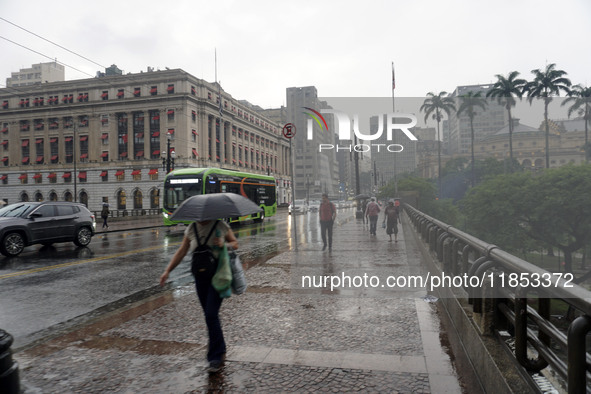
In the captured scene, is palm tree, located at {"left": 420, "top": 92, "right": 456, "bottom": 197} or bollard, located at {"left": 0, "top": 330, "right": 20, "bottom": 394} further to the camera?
palm tree, located at {"left": 420, "top": 92, "right": 456, "bottom": 197}

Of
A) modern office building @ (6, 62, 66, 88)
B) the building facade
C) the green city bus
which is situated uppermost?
modern office building @ (6, 62, 66, 88)

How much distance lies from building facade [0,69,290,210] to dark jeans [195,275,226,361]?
194 ft

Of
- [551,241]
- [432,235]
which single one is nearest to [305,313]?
[432,235]

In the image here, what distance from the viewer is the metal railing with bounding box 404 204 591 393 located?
6.85ft

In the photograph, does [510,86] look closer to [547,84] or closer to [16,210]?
[547,84]

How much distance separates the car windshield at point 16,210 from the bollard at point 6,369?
Result: 12.1m

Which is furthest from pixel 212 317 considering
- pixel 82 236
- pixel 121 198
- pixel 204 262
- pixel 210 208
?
pixel 121 198

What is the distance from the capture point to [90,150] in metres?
66.5

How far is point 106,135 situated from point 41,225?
58456 millimetres

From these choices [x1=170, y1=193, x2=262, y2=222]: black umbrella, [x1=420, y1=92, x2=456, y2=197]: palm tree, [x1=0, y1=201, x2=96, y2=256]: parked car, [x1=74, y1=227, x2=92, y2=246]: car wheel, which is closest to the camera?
[x1=170, y1=193, x2=262, y2=222]: black umbrella

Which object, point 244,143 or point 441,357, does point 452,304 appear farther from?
point 244,143

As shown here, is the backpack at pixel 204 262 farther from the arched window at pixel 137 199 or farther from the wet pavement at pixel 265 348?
the arched window at pixel 137 199

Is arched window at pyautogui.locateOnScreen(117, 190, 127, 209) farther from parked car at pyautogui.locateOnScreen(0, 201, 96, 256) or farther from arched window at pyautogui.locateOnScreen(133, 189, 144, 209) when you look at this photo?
parked car at pyautogui.locateOnScreen(0, 201, 96, 256)

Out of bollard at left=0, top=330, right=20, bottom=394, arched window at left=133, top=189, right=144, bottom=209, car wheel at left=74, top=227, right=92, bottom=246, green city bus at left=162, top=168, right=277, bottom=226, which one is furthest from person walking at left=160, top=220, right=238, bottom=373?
arched window at left=133, top=189, right=144, bottom=209
